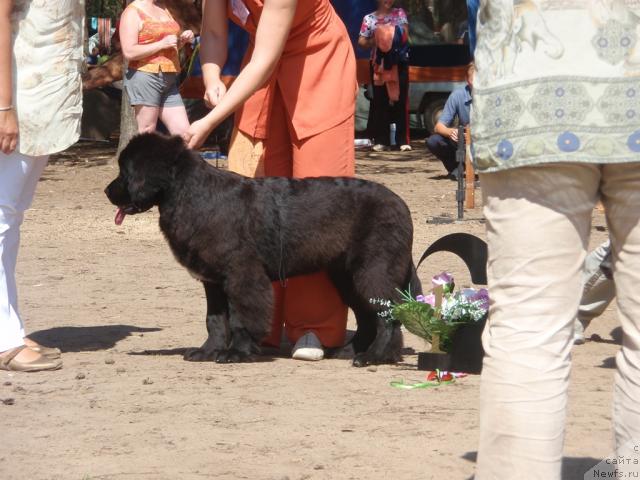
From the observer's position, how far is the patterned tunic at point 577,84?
2.88m

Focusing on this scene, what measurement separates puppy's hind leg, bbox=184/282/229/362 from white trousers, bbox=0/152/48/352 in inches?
32.3

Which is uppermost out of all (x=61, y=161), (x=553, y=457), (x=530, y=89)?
(x=530, y=89)

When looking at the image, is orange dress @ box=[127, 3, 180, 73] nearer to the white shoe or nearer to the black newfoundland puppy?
the black newfoundland puppy

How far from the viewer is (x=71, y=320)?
672 cm

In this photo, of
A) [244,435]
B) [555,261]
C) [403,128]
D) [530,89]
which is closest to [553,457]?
[555,261]

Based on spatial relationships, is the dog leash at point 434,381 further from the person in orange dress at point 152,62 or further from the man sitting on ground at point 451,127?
the man sitting on ground at point 451,127

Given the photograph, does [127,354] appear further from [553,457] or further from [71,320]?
[553,457]

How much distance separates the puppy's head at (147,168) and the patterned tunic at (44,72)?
339mm

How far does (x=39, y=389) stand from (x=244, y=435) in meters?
1.18

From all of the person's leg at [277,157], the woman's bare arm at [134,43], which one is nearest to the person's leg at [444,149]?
the woman's bare arm at [134,43]

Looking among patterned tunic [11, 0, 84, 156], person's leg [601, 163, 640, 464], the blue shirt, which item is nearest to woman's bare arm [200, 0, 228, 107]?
patterned tunic [11, 0, 84, 156]

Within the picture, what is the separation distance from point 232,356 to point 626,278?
298cm

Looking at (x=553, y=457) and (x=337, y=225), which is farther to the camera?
(x=337, y=225)

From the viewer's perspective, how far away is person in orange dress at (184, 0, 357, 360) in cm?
528
